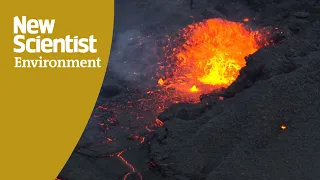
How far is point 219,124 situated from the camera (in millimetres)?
6059

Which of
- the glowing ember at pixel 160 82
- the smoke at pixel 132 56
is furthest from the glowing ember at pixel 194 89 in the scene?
the smoke at pixel 132 56

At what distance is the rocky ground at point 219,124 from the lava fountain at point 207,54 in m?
0.41

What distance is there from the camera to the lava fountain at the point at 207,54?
8414 millimetres

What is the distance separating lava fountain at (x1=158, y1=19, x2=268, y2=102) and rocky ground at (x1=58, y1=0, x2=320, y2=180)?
1.35 feet

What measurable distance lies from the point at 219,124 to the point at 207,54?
3125mm

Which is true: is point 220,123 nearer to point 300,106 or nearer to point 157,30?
point 300,106

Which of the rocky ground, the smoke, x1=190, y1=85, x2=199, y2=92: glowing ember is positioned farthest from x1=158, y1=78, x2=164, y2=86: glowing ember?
x1=190, y1=85, x2=199, y2=92: glowing ember

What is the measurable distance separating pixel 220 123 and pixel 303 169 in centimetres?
127

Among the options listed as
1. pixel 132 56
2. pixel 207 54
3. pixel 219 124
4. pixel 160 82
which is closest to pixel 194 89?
pixel 160 82

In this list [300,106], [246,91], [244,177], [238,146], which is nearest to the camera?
[244,177]

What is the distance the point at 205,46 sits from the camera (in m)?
9.19

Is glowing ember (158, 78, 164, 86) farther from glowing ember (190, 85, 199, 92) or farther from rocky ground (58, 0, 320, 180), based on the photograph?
glowing ember (190, 85, 199, 92)

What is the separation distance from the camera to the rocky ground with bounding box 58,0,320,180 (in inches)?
219

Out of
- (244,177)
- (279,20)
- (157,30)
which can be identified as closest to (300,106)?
(244,177)
